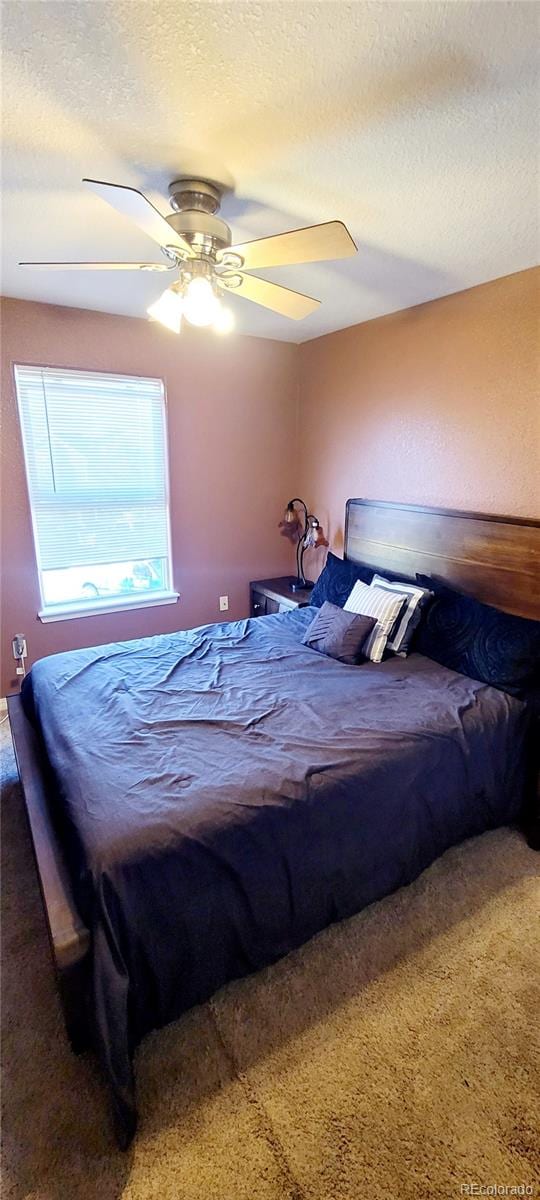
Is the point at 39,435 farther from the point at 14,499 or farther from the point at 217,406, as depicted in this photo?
the point at 217,406

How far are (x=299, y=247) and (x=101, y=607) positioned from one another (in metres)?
2.57

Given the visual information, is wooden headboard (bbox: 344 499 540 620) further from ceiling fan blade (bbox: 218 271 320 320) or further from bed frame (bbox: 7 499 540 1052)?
ceiling fan blade (bbox: 218 271 320 320)

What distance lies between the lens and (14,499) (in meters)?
A: 3.03

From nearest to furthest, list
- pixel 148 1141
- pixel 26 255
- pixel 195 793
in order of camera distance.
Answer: pixel 148 1141
pixel 195 793
pixel 26 255

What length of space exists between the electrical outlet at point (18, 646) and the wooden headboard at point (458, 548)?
7.51 feet

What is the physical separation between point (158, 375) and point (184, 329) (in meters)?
0.36

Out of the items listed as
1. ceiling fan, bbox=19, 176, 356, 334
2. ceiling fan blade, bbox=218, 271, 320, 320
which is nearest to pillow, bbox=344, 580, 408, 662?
ceiling fan blade, bbox=218, 271, 320, 320

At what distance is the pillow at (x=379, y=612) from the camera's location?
2.57 m

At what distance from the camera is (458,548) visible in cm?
279

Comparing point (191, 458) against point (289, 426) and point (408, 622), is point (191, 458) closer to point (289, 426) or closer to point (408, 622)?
point (289, 426)

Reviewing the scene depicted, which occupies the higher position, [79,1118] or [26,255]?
[26,255]

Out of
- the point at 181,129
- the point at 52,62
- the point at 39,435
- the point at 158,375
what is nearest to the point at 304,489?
the point at 158,375

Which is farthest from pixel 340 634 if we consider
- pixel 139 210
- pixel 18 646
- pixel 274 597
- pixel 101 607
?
pixel 18 646

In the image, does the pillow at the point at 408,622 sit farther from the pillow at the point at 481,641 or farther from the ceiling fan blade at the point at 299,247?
the ceiling fan blade at the point at 299,247
